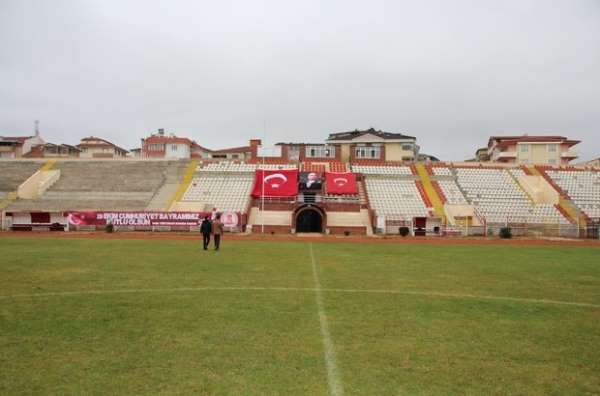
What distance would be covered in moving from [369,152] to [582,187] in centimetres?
2593

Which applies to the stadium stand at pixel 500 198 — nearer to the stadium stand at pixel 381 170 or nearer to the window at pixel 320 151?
the stadium stand at pixel 381 170

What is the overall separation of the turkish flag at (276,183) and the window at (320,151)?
1054cm

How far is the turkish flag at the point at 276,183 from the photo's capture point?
52594 mm

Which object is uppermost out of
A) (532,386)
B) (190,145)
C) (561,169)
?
(190,145)

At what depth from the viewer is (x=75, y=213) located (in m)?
45.4

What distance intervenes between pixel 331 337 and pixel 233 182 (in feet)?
163

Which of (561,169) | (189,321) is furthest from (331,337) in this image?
(561,169)

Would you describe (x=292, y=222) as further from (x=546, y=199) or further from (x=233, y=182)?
(x=546, y=199)

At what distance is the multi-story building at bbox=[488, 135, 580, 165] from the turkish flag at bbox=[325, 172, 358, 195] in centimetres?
3719

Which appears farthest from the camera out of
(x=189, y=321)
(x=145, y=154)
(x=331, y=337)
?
(x=145, y=154)

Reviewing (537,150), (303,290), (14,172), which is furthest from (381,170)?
(303,290)

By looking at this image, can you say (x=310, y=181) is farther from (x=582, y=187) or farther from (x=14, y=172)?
(x=14, y=172)

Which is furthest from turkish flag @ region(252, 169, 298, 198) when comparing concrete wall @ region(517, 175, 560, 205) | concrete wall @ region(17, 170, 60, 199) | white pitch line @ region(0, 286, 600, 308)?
white pitch line @ region(0, 286, 600, 308)

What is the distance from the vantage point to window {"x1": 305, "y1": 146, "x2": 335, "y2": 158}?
2608 inches
